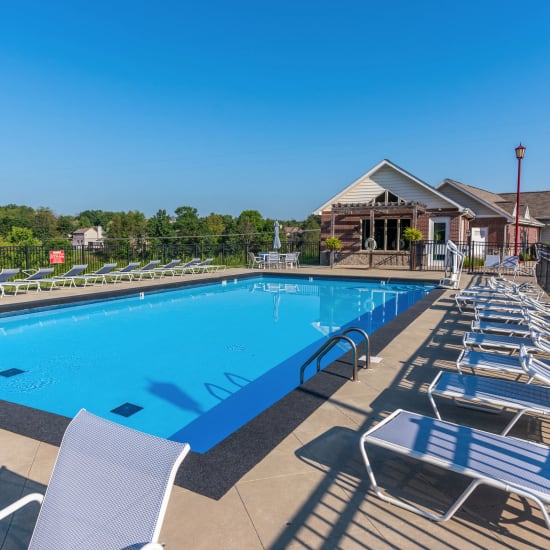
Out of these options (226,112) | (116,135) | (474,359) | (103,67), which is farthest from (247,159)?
(474,359)

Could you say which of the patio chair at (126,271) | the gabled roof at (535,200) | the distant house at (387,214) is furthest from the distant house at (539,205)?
the patio chair at (126,271)

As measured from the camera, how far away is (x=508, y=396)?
3.18 meters

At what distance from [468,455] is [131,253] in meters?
19.8

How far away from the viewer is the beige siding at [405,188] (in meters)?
19.2

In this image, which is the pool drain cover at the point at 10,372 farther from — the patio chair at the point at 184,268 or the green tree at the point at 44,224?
the green tree at the point at 44,224

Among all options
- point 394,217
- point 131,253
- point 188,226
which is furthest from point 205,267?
point 188,226

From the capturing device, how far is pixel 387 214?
19.8m

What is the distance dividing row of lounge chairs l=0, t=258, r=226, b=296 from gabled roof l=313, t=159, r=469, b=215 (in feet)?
22.5

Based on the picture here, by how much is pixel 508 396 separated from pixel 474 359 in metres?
1.08

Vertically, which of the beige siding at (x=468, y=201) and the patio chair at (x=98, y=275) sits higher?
the beige siding at (x=468, y=201)

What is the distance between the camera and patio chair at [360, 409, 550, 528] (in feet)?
6.89

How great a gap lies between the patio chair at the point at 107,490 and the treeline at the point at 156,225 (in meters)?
31.5

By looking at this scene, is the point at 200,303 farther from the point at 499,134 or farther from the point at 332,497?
the point at 499,134

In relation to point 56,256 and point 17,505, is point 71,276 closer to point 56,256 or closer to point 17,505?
point 56,256
